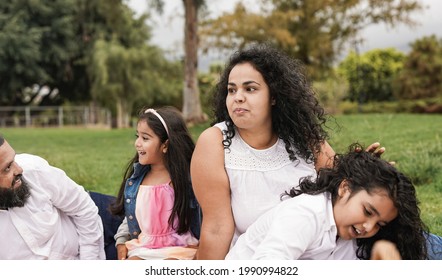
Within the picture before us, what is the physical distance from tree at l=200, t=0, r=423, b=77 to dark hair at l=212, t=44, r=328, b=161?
1314cm

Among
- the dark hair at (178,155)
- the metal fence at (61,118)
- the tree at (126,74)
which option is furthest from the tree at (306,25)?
the dark hair at (178,155)

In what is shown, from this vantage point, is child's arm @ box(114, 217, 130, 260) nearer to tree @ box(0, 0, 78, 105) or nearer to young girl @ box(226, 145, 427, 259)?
young girl @ box(226, 145, 427, 259)

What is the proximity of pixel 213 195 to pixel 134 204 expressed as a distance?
0.57 meters

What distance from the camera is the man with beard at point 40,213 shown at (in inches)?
93.5

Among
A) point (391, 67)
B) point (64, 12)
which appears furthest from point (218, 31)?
point (391, 67)

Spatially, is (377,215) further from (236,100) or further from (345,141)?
(345,141)

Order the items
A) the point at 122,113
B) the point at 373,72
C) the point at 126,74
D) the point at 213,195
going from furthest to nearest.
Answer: the point at 373,72 < the point at 122,113 < the point at 126,74 < the point at 213,195

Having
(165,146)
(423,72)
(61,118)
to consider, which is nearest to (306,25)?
(423,72)

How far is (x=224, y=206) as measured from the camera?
2.38 m

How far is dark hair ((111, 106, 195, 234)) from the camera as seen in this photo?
2723mm

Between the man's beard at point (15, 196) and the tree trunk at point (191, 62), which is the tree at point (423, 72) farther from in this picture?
the man's beard at point (15, 196)

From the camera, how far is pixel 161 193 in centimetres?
276

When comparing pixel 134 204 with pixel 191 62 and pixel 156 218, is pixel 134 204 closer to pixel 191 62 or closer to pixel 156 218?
pixel 156 218
